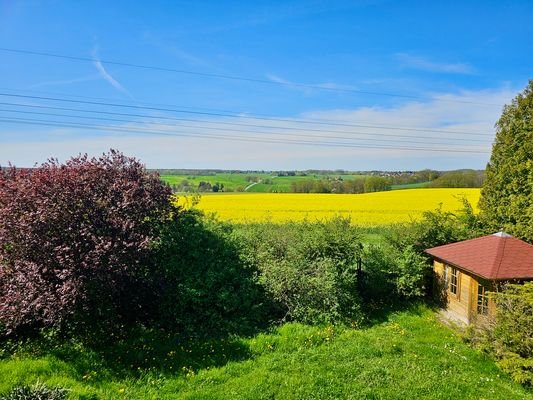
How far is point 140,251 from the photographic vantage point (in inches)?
335

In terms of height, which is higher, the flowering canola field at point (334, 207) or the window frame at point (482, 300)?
the flowering canola field at point (334, 207)

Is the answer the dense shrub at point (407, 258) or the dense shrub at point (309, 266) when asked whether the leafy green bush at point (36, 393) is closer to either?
the dense shrub at point (309, 266)

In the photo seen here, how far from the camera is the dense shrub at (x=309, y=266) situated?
1030 centimetres

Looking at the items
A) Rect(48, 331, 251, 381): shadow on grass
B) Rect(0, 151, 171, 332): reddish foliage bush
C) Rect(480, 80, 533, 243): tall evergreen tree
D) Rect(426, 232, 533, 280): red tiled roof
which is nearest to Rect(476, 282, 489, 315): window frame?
Rect(426, 232, 533, 280): red tiled roof

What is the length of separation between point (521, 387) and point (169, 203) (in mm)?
9063

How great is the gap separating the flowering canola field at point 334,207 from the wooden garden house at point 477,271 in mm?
11829

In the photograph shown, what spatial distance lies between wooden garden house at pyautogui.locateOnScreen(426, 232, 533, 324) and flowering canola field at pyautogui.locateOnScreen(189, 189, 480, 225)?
466 inches

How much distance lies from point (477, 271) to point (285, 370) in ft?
19.9

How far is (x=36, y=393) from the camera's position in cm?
624

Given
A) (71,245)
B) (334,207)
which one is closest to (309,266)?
(71,245)

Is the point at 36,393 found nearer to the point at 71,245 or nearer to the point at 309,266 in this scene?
the point at 71,245

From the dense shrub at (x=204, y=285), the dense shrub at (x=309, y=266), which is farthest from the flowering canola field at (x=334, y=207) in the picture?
the dense shrub at (x=204, y=285)

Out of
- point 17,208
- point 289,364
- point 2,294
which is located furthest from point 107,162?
point 289,364

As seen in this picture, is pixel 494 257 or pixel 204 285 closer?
pixel 204 285
